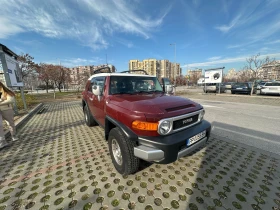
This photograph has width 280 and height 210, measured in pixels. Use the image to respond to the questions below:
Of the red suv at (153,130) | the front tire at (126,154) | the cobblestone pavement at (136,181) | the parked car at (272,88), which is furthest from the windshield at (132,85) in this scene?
the parked car at (272,88)

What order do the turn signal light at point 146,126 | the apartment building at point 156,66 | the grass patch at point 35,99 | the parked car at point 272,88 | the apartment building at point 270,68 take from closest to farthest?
the turn signal light at point 146,126 < the grass patch at point 35,99 < the parked car at point 272,88 < the apartment building at point 270,68 < the apartment building at point 156,66

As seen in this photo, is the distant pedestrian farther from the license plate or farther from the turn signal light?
the license plate

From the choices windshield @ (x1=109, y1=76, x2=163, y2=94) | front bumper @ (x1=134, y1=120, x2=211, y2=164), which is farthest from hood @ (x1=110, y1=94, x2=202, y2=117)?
windshield @ (x1=109, y1=76, x2=163, y2=94)

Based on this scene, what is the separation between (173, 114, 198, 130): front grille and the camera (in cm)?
218

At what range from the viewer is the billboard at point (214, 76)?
18.2 m

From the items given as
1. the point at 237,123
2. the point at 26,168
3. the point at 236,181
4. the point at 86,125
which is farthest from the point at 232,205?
the point at 86,125

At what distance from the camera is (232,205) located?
1837 mm

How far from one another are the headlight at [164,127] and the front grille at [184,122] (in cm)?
15

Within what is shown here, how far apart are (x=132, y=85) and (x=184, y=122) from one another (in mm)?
1631

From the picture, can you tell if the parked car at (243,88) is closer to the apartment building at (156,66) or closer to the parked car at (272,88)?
the parked car at (272,88)

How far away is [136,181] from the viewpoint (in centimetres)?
231

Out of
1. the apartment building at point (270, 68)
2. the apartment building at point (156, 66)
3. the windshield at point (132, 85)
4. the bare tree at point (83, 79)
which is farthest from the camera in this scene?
the apartment building at point (156, 66)

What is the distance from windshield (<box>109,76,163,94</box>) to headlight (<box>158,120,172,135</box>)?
1.41 meters

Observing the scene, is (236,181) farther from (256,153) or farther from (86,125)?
(86,125)
